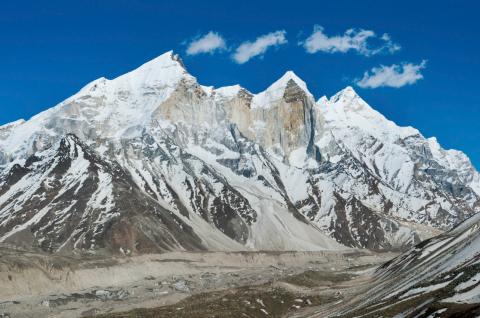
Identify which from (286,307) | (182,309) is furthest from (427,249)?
(182,309)

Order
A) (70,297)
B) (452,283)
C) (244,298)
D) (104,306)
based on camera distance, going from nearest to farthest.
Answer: (452,283) → (244,298) → (104,306) → (70,297)

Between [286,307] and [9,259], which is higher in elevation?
[9,259]

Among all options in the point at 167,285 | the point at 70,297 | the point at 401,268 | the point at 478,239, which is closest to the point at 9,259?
the point at 70,297

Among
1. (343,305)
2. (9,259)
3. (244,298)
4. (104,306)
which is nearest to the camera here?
(343,305)

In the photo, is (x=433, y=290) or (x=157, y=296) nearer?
(x=433, y=290)

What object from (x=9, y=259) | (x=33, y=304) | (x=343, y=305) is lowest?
(x=343, y=305)

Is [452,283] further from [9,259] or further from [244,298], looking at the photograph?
[9,259]

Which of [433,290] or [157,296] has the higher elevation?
[157,296]

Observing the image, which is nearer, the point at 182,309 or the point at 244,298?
the point at 182,309

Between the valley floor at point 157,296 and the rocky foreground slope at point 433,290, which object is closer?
the rocky foreground slope at point 433,290

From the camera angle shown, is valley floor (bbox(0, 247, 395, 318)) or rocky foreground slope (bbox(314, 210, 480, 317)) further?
valley floor (bbox(0, 247, 395, 318))
